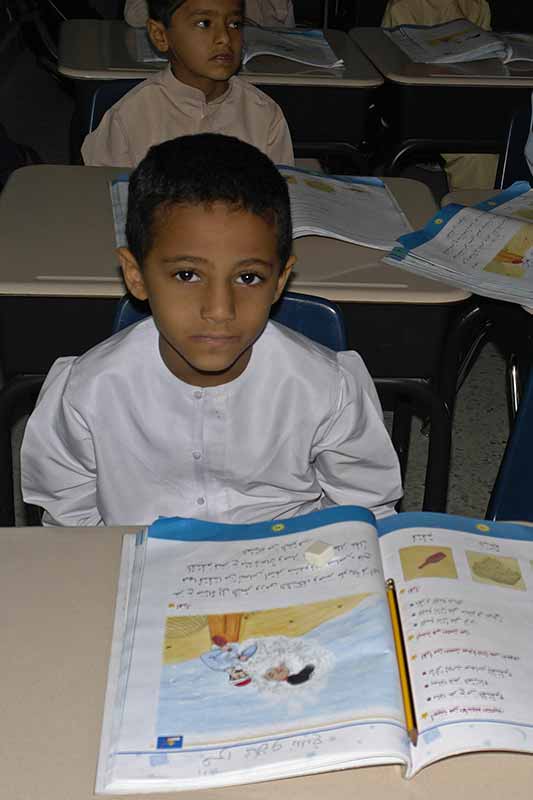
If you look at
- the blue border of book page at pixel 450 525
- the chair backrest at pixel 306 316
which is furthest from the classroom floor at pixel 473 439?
the blue border of book page at pixel 450 525

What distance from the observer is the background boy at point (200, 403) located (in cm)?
121

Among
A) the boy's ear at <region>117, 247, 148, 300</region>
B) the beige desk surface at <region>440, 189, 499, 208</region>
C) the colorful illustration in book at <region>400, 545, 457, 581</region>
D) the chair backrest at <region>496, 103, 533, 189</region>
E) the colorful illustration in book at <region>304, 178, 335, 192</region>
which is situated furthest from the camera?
the chair backrest at <region>496, 103, 533, 189</region>

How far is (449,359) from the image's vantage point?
78.9 inches

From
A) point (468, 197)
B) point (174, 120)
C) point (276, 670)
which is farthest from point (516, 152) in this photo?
point (276, 670)

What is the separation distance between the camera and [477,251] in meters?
1.84

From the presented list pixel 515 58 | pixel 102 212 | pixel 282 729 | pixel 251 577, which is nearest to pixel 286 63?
pixel 515 58

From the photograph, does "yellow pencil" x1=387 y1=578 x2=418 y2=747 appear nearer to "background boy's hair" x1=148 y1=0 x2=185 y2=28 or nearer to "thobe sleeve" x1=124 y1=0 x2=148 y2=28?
"background boy's hair" x1=148 y1=0 x2=185 y2=28

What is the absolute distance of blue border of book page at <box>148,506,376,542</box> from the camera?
98 centimetres

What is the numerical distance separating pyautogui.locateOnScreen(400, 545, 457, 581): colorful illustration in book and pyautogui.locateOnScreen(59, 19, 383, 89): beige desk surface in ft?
6.97

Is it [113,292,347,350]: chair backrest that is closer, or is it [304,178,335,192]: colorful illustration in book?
[113,292,347,350]: chair backrest

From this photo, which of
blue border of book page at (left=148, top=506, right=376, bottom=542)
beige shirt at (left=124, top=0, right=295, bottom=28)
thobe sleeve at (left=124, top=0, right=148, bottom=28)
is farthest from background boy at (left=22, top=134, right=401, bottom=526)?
beige shirt at (left=124, top=0, right=295, bottom=28)

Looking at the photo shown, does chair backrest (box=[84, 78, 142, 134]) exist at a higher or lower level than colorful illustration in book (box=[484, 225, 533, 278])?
higher

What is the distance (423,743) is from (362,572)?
182 mm

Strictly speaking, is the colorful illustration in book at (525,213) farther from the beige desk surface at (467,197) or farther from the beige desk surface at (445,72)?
the beige desk surface at (445,72)
